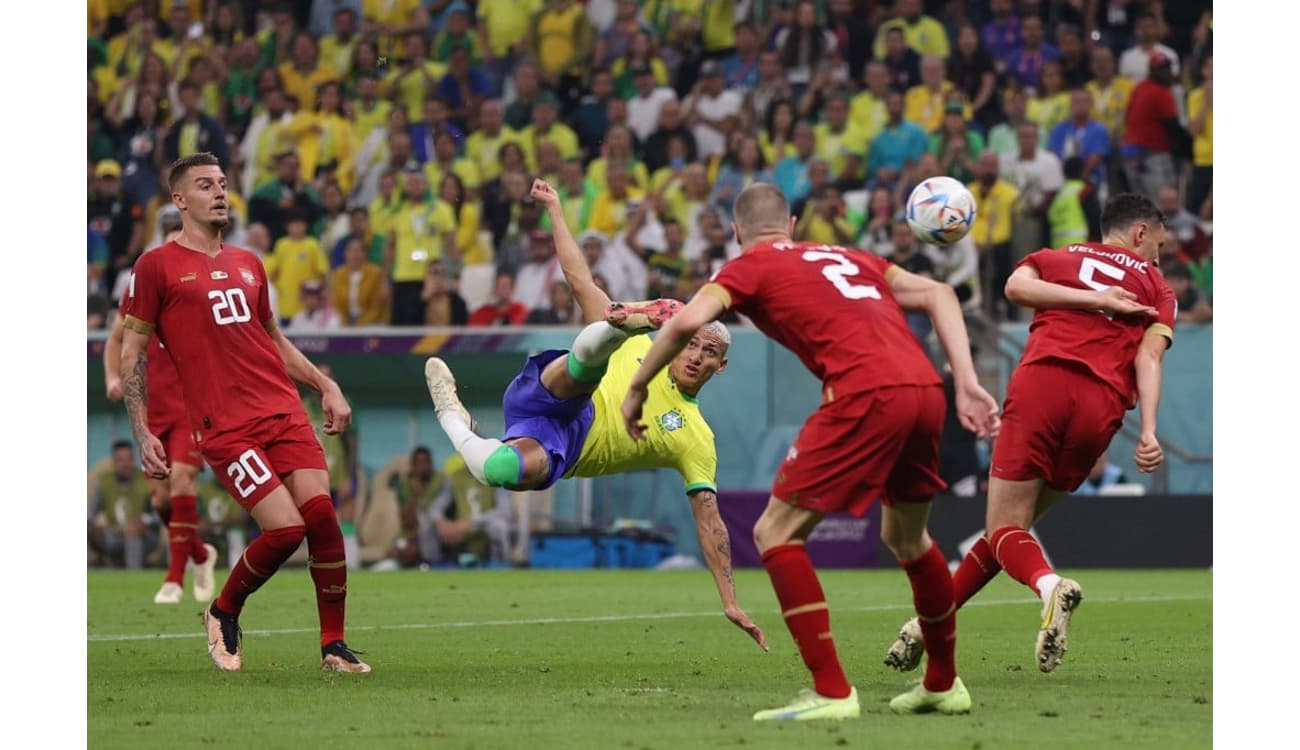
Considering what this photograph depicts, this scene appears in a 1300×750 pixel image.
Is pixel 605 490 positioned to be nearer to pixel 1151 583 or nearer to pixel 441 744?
pixel 1151 583

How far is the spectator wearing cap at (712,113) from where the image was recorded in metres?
24.5

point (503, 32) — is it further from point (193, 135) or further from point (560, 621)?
point (560, 621)

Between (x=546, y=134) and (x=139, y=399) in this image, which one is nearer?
(x=139, y=399)

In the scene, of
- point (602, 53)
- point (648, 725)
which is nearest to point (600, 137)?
point (602, 53)

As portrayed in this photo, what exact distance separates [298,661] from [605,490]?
38.9 ft

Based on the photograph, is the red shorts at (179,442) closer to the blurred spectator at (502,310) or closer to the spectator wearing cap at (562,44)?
the blurred spectator at (502,310)

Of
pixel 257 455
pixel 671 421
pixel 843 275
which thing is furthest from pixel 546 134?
pixel 843 275

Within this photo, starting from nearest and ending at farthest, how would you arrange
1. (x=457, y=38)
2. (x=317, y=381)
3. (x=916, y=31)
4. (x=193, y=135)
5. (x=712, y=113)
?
(x=317, y=381), (x=916, y=31), (x=712, y=113), (x=193, y=135), (x=457, y=38)

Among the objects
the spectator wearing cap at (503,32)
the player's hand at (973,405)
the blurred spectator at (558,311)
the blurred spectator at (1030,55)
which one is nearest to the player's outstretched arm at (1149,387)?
the player's hand at (973,405)

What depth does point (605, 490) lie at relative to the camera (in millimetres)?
22328

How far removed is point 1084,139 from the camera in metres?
22.6

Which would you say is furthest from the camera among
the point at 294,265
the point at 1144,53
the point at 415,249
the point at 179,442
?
the point at 294,265

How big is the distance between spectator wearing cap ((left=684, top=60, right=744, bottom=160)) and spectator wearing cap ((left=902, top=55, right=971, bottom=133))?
88.2 inches

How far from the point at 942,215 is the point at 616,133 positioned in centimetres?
1556
